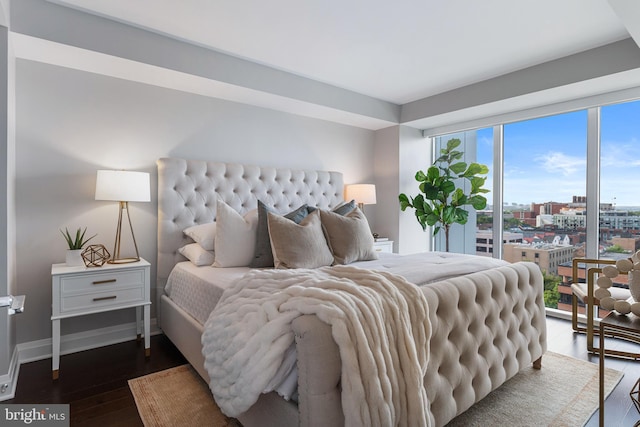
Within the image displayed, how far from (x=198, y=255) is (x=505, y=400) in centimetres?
227

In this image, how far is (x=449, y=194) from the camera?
438cm

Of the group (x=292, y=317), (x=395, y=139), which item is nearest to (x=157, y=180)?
(x=292, y=317)

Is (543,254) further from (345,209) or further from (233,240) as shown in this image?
(233,240)

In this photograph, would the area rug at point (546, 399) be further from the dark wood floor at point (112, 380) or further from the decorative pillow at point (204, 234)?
the decorative pillow at point (204, 234)

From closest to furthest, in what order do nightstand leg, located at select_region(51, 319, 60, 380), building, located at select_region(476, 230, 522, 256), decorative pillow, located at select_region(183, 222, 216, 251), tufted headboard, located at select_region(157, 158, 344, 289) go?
nightstand leg, located at select_region(51, 319, 60, 380)
decorative pillow, located at select_region(183, 222, 216, 251)
tufted headboard, located at select_region(157, 158, 344, 289)
building, located at select_region(476, 230, 522, 256)

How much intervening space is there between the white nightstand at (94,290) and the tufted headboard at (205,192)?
0.39 m

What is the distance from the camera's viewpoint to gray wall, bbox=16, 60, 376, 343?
8.13 ft

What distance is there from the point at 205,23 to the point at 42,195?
1.76 meters

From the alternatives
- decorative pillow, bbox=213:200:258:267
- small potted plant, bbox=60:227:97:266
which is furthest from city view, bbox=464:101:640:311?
small potted plant, bbox=60:227:97:266

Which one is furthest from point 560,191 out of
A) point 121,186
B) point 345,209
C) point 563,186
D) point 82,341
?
point 82,341

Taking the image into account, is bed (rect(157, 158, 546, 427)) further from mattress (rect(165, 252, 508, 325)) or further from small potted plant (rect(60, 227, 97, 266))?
small potted plant (rect(60, 227, 97, 266))

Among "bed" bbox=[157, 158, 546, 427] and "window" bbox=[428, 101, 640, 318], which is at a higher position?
"window" bbox=[428, 101, 640, 318]

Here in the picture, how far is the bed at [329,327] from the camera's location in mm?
1196

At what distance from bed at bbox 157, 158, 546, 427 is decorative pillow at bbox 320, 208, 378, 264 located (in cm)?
13
